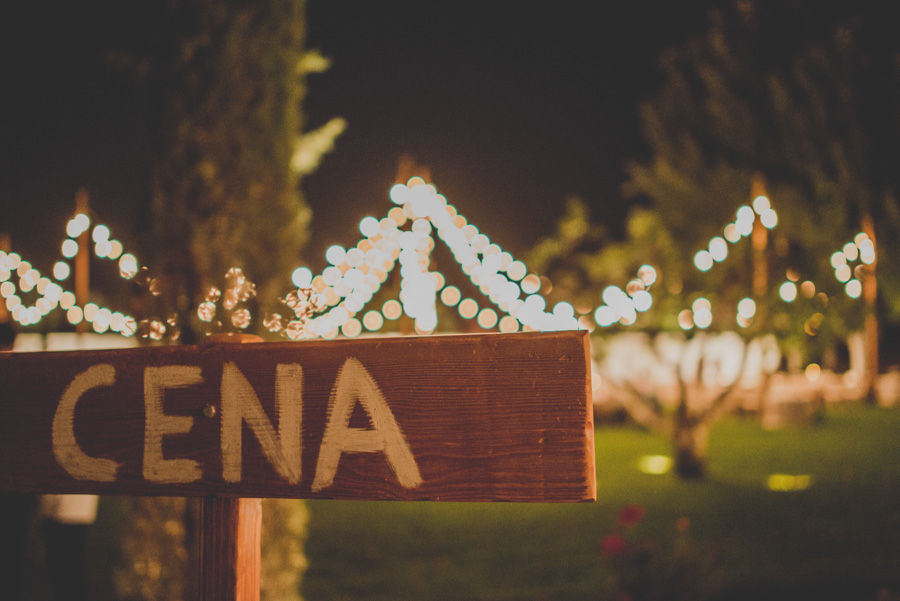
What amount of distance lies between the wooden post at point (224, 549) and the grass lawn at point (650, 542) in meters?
2.91

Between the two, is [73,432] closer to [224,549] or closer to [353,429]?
[224,549]

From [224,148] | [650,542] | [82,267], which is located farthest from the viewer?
[82,267]

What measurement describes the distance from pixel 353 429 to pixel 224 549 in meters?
0.41

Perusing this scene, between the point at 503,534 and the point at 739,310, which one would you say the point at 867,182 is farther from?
the point at 503,534

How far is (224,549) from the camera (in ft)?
4.30

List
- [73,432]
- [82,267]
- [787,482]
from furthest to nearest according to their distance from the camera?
[787,482]
[82,267]
[73,432]

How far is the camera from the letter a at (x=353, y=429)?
3.92ft

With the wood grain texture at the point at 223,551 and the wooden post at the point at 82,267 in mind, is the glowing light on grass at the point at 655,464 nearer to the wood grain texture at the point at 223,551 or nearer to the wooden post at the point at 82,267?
the wooden post at the point at 82,267

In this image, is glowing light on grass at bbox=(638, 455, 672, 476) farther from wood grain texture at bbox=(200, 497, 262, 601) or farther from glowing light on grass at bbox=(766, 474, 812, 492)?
→ wood grain texture at bbox=(200, 497, 262, 601)

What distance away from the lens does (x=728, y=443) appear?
40.4 feet

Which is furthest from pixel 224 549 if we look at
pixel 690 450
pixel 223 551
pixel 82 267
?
pixel 690 450

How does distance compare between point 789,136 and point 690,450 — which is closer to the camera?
point 690,450

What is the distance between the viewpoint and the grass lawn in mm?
4691

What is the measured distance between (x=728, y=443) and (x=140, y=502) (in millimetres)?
11590
